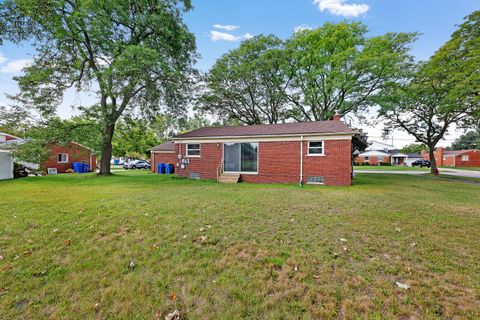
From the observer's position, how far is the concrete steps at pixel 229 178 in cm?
1284

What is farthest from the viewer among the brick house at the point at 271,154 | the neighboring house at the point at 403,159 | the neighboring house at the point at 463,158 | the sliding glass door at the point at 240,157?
the neighboring house at the point at 403,159

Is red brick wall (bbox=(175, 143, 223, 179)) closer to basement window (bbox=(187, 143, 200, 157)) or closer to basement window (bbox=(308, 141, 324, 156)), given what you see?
basement window (bbox=(187, 143, 200, 157))

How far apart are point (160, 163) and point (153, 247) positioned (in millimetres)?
19592

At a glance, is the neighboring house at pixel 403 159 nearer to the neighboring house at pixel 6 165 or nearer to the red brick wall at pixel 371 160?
the red brick wall at pixel 371 160

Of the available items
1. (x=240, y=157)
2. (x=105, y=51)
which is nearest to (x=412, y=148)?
(x=240, y=157)

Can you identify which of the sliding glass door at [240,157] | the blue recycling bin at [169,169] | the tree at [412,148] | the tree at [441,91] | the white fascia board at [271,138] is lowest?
the blue recycling bin at [169,169]

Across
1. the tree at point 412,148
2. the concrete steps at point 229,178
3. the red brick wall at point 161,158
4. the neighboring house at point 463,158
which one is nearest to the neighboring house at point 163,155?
the red brick wall at point 161,158

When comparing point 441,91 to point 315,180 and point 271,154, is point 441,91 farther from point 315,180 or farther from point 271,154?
point 271,154

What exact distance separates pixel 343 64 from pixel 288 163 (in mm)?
11834

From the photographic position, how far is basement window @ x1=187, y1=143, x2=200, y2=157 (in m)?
14.5

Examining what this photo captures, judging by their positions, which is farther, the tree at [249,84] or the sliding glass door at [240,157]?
the tree at [249,84]

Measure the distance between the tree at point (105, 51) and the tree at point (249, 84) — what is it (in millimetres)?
5965

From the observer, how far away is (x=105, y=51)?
44.3 feet

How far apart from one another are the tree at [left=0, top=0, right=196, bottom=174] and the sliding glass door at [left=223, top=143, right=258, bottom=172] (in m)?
5.42
